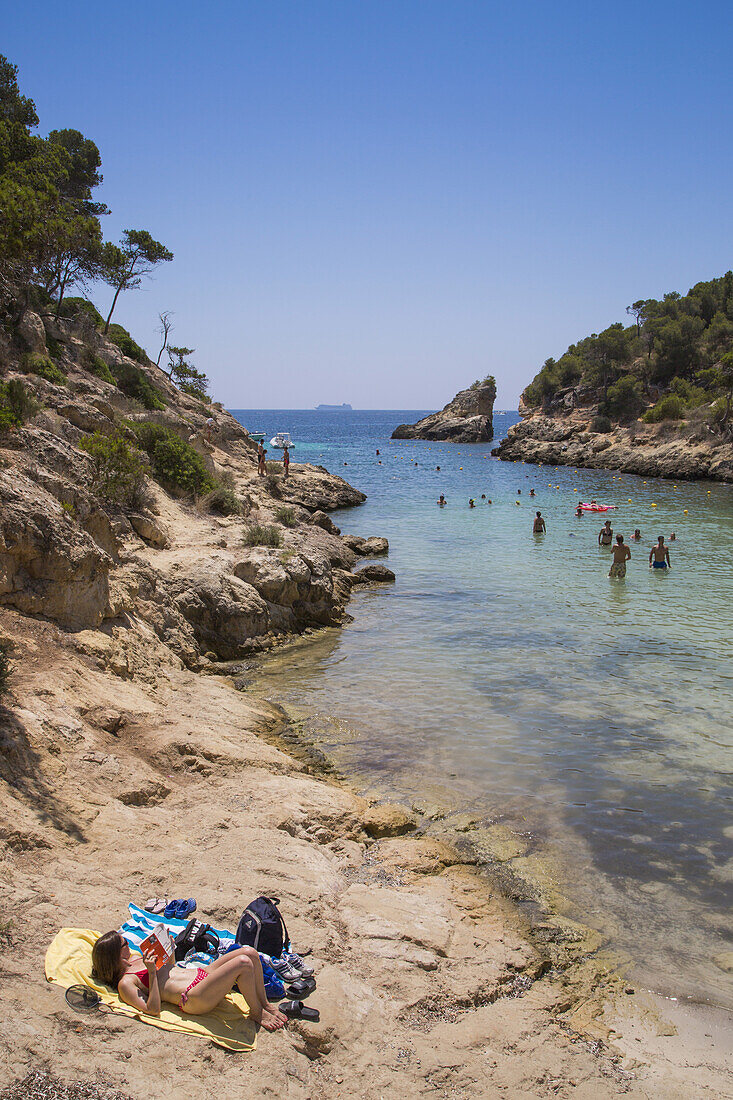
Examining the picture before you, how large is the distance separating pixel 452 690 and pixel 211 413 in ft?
66.2

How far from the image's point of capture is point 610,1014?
16.3ft

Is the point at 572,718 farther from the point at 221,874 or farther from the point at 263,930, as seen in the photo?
the point at 263,930

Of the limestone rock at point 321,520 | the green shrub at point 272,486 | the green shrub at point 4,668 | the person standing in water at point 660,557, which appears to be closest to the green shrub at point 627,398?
the person standing in water at point 660,557

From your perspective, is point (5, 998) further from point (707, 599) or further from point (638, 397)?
point (638, 397)

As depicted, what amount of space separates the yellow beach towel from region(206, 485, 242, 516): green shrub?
1466 centimetres

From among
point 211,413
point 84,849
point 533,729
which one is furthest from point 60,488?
point 211,413

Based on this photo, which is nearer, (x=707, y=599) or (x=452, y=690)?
(x=452, y=690)

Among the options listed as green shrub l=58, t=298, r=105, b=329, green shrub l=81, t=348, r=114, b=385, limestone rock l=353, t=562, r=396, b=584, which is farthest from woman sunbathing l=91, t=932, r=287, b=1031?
green shrub l=58, t=298, r=105, b=329

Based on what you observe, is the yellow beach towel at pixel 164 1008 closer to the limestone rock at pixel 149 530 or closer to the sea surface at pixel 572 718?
the sea surface at pixel 572 718

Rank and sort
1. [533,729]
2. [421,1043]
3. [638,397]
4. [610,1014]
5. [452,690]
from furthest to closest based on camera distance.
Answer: [638,397], [452,690], [533,729], [610,1014], [421,1043]

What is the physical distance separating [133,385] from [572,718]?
60.8ft

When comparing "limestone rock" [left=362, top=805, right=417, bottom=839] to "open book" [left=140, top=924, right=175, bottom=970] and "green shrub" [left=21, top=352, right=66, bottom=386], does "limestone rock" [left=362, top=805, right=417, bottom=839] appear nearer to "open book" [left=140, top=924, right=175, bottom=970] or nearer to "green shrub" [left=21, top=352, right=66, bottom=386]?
"open book" [left=140, top=924, right=175, bottom=970]

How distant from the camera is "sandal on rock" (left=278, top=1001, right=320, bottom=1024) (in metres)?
4.38

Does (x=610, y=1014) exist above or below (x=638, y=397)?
below
